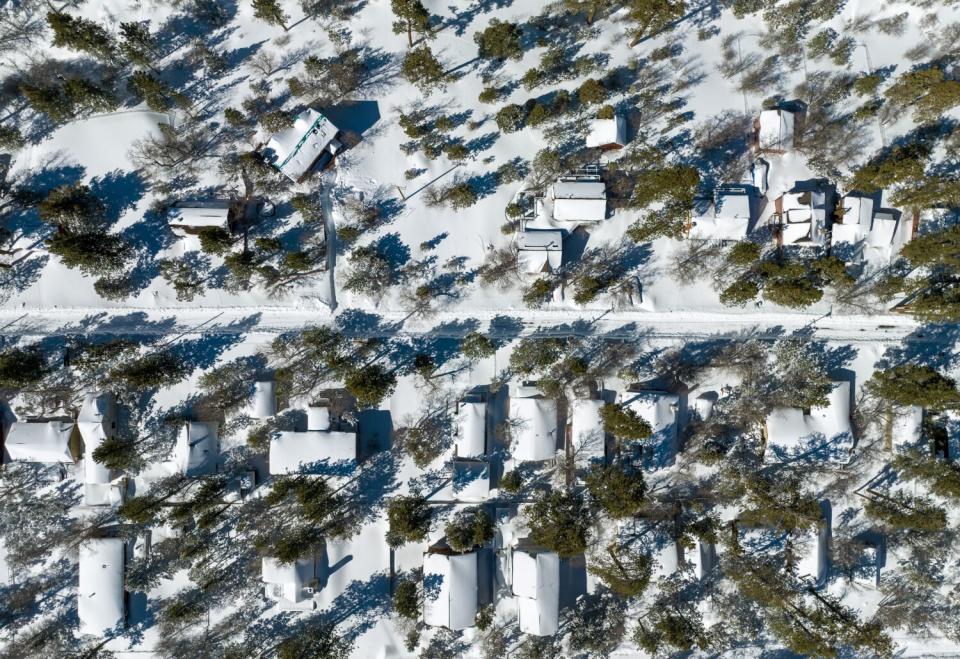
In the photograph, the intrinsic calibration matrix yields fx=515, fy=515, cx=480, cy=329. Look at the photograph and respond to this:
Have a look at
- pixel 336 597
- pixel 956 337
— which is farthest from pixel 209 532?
pixel 956 337

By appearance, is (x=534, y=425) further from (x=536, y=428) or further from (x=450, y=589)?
(x=450, y=589)

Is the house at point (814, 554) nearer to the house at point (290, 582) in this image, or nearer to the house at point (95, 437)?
the house at point (290, 582)

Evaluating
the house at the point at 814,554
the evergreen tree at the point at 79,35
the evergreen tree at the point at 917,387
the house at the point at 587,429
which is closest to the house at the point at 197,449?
the house at the point at 587,429

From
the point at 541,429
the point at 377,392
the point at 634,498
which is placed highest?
the point at 377,392

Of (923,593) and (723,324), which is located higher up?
(723,324)

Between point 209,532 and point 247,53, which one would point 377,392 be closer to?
point 209,532

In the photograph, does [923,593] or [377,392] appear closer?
[377,392]

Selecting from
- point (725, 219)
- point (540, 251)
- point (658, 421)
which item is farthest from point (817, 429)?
point (540, 251)
